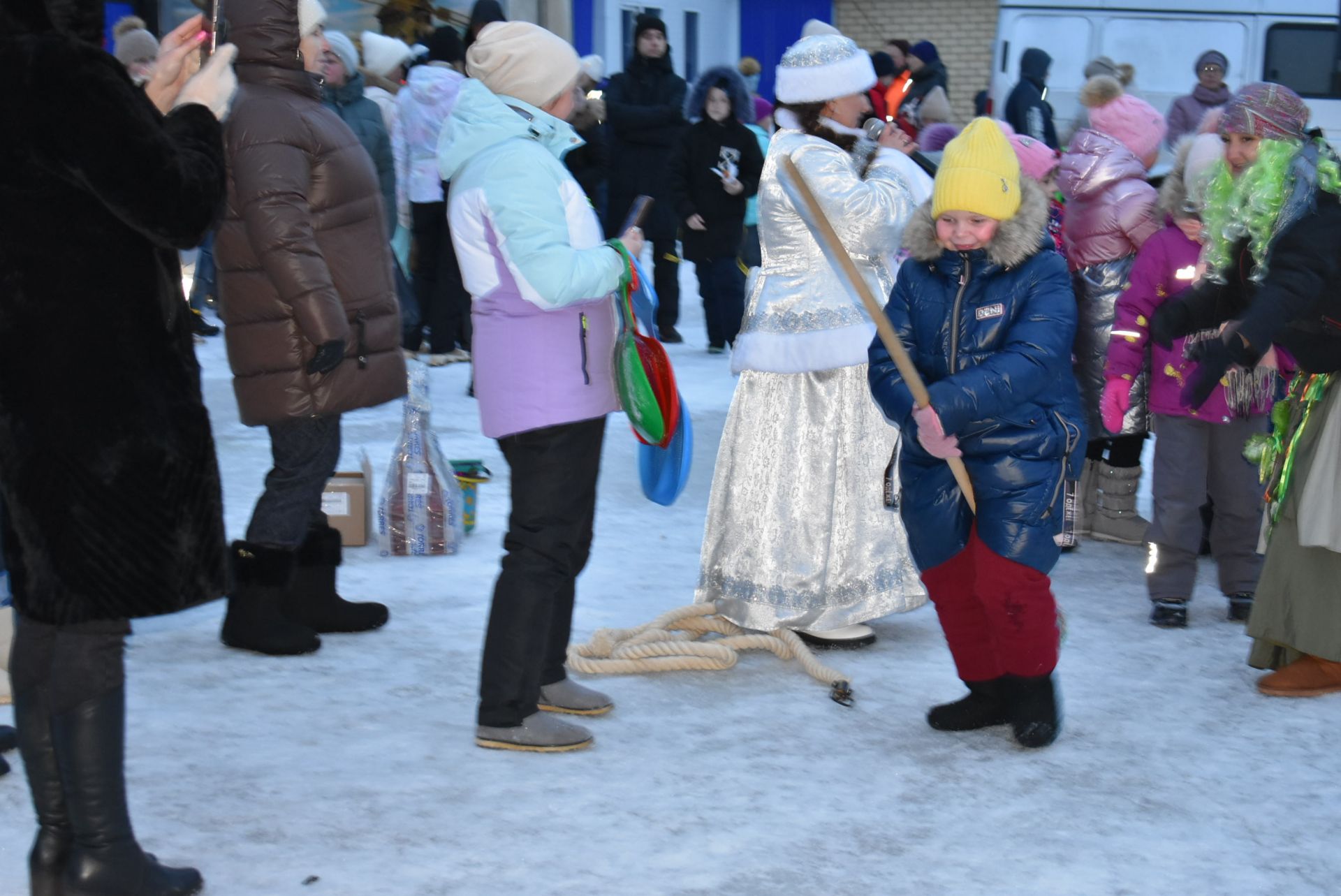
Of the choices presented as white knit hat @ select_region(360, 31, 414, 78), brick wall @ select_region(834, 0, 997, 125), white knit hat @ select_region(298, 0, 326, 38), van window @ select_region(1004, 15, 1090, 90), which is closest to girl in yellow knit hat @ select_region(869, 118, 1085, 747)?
white knit hat @ select_region(298, 0, 326, 38)

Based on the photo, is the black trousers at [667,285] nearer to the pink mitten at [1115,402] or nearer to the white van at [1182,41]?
the white van at [1182,41]

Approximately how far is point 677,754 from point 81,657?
1538 mm

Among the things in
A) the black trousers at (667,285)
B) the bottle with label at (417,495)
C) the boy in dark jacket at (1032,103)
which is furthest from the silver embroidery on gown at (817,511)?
the boy in dark jacket at (1032,103)

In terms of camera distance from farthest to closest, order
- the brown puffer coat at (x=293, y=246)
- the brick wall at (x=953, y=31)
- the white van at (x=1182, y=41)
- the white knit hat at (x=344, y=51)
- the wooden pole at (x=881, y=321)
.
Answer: the brick wall at (x=953, y=31) < the white van at (x=1182, y=41) < the white knit hat at (x=344, y=51) < the brown puffer coat at (x=293, y=246) < the wooden pole at (x=881, y=321)

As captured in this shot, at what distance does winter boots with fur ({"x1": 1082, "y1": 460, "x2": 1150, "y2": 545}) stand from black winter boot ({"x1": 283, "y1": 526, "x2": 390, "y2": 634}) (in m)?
2.95

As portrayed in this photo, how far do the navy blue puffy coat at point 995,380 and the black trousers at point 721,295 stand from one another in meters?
6.55

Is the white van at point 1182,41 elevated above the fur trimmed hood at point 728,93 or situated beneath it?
elevated above

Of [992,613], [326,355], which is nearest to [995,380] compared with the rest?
[992,613]

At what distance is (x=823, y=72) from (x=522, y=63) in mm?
1114

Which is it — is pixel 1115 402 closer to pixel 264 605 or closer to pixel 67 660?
pixel 264 605

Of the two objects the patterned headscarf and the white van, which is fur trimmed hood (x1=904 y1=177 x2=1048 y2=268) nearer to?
the patterned headscarf

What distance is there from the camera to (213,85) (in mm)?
3008

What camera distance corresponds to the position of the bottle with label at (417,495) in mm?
5906

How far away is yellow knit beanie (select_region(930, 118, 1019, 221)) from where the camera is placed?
371cm
